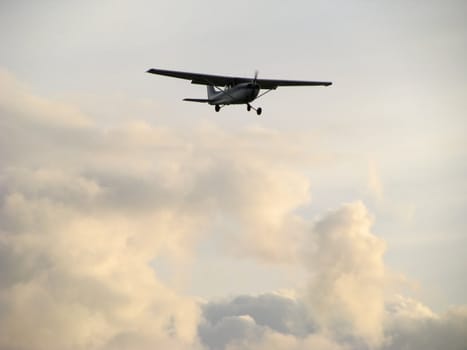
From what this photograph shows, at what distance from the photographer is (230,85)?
7150 centimetres

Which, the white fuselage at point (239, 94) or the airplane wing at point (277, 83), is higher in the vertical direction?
the airplane wing at point (277, 83)

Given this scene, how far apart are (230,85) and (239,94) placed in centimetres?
449

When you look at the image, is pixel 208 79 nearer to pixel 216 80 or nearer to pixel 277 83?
pixel 216 80

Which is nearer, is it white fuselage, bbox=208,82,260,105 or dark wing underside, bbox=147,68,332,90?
white fuselage, bbox=208,82,260,105

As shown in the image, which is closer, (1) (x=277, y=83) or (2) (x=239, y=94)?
(2) (x=239, y=94)

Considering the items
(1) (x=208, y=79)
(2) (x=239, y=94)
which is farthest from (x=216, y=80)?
(2) (x=239, y=94)

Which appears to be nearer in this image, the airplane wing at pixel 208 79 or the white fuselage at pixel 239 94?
the white fuselage at pixel 239 94

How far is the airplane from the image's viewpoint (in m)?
67.0

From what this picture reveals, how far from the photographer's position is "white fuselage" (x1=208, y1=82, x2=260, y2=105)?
219ft

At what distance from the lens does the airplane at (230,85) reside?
67000mm

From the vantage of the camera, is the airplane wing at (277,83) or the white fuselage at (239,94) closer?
the white fuselage at (239,94)

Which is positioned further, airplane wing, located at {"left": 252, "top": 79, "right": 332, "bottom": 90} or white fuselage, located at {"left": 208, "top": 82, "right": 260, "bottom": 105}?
airplane wing, located at {"left": 252, "top": 79, "right": 332, "bottom": 90}

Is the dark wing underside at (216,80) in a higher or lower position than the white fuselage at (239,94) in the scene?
higher

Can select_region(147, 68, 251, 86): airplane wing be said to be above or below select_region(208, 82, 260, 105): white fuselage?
above
